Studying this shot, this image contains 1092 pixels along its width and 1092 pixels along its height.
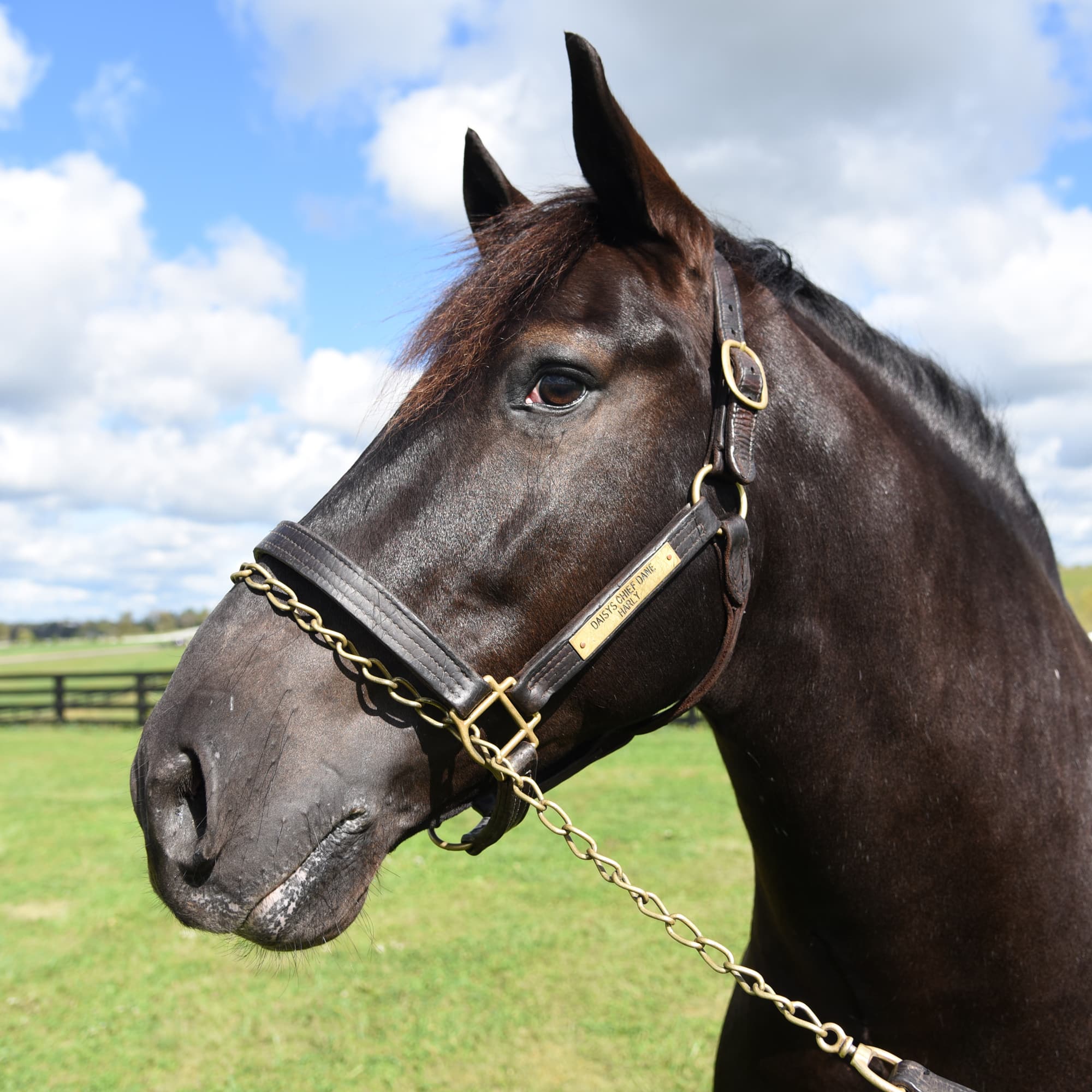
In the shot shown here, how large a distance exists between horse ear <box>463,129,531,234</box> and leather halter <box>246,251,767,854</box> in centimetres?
85

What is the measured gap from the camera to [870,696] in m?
1.93

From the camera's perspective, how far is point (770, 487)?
1.90 metres

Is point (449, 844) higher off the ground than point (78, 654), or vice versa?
point (449, 844)

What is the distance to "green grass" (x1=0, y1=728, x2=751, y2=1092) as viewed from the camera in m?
5.59

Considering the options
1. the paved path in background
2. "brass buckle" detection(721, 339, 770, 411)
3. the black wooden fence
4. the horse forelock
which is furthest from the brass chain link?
the paved path in background

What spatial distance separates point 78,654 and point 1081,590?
7349 centimetres

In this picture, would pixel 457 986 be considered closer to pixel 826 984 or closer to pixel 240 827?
pixel 826 984

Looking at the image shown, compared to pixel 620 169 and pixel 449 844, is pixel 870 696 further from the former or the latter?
pixel 620 169

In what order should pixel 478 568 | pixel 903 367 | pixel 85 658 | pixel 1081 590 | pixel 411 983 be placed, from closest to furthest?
1. pixel 478 568
2. pixel 903 367
3. pixel 411 983
4. pixel 1081 590
5. pixel 85 658

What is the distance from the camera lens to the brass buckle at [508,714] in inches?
65.6

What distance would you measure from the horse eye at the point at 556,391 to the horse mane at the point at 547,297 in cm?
12

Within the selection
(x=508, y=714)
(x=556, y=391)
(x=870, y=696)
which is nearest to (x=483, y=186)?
(x=556, y=391)

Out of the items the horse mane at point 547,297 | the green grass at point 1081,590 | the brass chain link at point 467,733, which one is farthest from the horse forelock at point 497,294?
the green grass at point 1081,590

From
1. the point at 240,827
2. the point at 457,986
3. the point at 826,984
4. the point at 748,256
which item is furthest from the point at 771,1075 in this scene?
the point at 457,986
